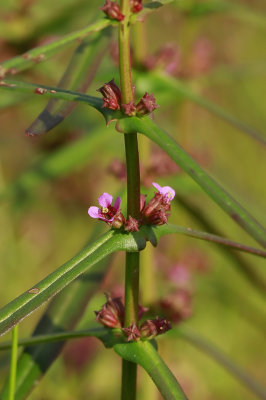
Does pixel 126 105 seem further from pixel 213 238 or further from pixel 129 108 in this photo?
pixel 213 238

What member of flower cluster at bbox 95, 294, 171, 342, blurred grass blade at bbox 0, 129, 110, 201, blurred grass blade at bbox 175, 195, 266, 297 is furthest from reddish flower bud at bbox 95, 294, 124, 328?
blurred grass blade at bbox 0, 129, 110, 201

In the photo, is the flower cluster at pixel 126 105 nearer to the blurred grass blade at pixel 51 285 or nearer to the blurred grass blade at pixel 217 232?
the blurred grass blade at pixel 51 285

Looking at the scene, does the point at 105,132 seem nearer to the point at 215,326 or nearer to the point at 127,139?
the point at 127,139

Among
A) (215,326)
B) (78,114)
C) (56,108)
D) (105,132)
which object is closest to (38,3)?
(78,114)

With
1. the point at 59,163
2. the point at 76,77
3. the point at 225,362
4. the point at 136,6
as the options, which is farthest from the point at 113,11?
the point at 59,163

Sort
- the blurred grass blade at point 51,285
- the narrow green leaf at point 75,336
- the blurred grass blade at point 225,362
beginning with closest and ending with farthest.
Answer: the blurred grass blade at point 51,285, the narrow green leaf at point 75,336, the blurred grass blade at point 225,362

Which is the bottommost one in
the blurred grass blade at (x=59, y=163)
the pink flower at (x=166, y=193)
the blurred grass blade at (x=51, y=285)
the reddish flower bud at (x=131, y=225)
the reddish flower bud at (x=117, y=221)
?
the blurred grass blade at (x=51, y=285)

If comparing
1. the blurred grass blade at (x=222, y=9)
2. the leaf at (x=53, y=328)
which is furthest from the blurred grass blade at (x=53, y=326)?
the blurred grass blade at (x=222, y=9)
